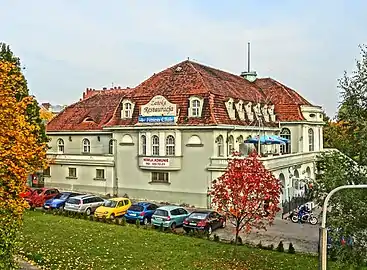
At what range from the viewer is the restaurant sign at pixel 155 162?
41062 mm

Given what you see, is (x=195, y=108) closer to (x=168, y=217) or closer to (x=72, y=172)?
(x=168, y=217)

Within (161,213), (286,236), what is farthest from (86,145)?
(286,236)

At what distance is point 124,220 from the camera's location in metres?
31.5

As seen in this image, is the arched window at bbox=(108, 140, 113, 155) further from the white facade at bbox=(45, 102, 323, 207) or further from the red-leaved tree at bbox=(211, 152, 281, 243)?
the red-leaved tree at bbox=(211, 152, 281, 243)

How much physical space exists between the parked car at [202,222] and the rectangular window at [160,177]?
10793 mm

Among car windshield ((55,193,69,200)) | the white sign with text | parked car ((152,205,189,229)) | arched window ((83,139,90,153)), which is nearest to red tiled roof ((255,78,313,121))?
the white sign with text

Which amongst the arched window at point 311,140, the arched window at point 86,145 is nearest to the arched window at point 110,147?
the arched window at point 86,145

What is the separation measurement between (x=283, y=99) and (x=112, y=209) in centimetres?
2699

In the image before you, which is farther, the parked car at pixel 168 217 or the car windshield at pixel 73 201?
the car windshield at pixel 73 201

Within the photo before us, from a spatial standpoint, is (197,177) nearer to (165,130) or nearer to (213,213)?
(165,130)

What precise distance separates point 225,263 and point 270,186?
18.0 ft

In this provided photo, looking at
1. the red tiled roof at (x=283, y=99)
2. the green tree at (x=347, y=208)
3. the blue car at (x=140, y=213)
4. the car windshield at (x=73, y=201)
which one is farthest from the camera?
the red tiled roof at (x=283, y=99)

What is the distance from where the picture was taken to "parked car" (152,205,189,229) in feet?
101

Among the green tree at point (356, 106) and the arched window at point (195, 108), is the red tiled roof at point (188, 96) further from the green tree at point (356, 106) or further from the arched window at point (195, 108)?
the green tree at point (356, 106)
